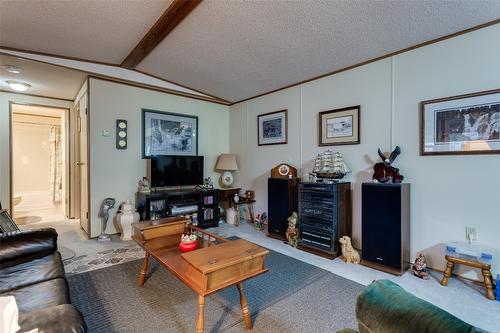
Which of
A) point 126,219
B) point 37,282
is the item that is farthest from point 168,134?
point 37,282

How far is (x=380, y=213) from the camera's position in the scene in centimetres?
267

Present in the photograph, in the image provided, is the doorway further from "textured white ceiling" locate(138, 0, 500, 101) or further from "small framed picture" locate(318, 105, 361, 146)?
"small framed picture" locate(318, 105, 361, 146)

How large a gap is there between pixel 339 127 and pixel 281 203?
137cm

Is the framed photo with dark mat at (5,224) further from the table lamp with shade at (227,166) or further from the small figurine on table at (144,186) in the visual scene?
the table lamp with shade at (227,166)

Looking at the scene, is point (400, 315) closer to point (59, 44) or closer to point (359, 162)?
point (359, 162)

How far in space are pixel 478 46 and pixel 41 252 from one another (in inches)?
164

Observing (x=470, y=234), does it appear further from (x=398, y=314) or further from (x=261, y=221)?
(x=261, y=221)

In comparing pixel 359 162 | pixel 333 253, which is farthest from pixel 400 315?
pixel 359 162

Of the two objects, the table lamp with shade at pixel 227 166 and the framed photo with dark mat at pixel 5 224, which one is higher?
the table lamp with shade at pixel 227 166

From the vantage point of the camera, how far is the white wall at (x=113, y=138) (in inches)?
147

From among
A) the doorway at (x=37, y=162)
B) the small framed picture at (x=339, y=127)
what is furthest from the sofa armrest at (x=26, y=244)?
the doorway at (x=37, y=162)

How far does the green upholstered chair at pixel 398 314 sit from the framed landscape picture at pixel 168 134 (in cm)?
410

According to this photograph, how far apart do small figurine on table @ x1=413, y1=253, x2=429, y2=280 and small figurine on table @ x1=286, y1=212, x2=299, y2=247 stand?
1.36 meters

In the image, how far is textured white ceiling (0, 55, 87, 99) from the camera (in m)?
3.20
